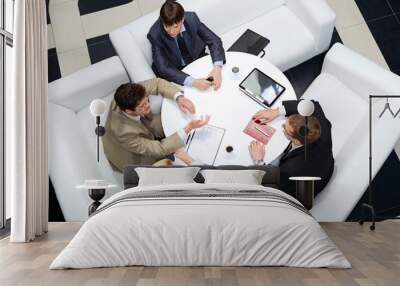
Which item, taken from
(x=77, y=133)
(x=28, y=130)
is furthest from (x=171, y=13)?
(x=28, y=130)

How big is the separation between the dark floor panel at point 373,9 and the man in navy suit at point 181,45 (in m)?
1.79

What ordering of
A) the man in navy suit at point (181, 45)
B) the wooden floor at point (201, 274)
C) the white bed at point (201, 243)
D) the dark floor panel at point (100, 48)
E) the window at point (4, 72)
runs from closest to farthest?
the wooden floor at point (201, 274), the white bed at point (201, 243), the window at point (4, 72), the man in navy suit at point (181, 45), the dark floor panel at point (100, 48)

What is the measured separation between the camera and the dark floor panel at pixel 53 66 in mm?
6992

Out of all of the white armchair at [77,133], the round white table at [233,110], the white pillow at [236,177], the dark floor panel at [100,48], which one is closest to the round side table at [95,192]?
the white armchair at [77,133]

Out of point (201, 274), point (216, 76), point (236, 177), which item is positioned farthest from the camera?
point (216, 76)

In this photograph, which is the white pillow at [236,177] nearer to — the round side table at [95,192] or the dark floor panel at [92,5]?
the round side table at [95,192]

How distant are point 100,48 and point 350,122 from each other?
3100 mm

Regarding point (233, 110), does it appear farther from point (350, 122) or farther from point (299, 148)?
point (350, 122)

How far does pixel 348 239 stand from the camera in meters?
5.71

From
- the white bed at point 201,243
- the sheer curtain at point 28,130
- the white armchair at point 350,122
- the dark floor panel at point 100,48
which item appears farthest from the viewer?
the dark floor panel at point 100,48

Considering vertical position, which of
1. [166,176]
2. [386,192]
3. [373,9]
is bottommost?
[386,192]

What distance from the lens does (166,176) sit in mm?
6293

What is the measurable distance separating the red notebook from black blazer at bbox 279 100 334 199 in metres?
0.28

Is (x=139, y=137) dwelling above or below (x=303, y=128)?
below
